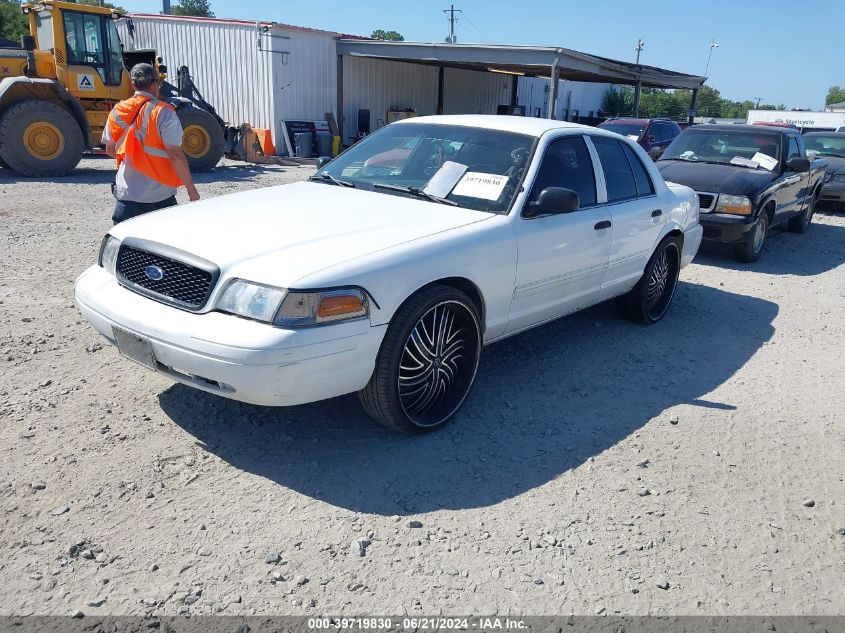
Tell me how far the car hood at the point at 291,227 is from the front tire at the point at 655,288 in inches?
87.6

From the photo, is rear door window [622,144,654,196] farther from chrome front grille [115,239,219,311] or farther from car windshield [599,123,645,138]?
car windshield [599,123,645,138]

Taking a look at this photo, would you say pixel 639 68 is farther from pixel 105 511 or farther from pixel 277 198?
pixel 105 511

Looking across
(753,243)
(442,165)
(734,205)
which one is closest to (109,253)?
(442,165)

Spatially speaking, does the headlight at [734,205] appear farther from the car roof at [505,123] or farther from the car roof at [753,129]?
the car roof at [505,123]

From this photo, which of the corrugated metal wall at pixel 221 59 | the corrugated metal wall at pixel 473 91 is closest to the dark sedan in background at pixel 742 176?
the corrugated metal wall at pixel 221 59

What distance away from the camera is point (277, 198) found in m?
4.41

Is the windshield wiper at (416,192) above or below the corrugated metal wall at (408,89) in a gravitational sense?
below

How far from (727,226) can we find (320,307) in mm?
6634

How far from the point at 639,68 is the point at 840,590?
22.4 metres

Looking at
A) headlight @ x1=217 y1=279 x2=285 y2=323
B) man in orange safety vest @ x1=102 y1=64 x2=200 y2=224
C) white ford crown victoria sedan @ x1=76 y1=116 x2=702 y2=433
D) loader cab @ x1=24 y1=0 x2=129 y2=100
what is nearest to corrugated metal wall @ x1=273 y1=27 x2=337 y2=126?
loader cab @ x1=24 y1=0 x2=129 y2=100

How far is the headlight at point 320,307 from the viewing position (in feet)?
10.2

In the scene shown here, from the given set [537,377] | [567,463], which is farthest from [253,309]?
[537,377]

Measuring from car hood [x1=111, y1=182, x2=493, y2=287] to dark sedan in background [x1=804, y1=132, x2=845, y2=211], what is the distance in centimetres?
1053

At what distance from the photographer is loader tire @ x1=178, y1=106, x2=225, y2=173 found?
14.5 m
